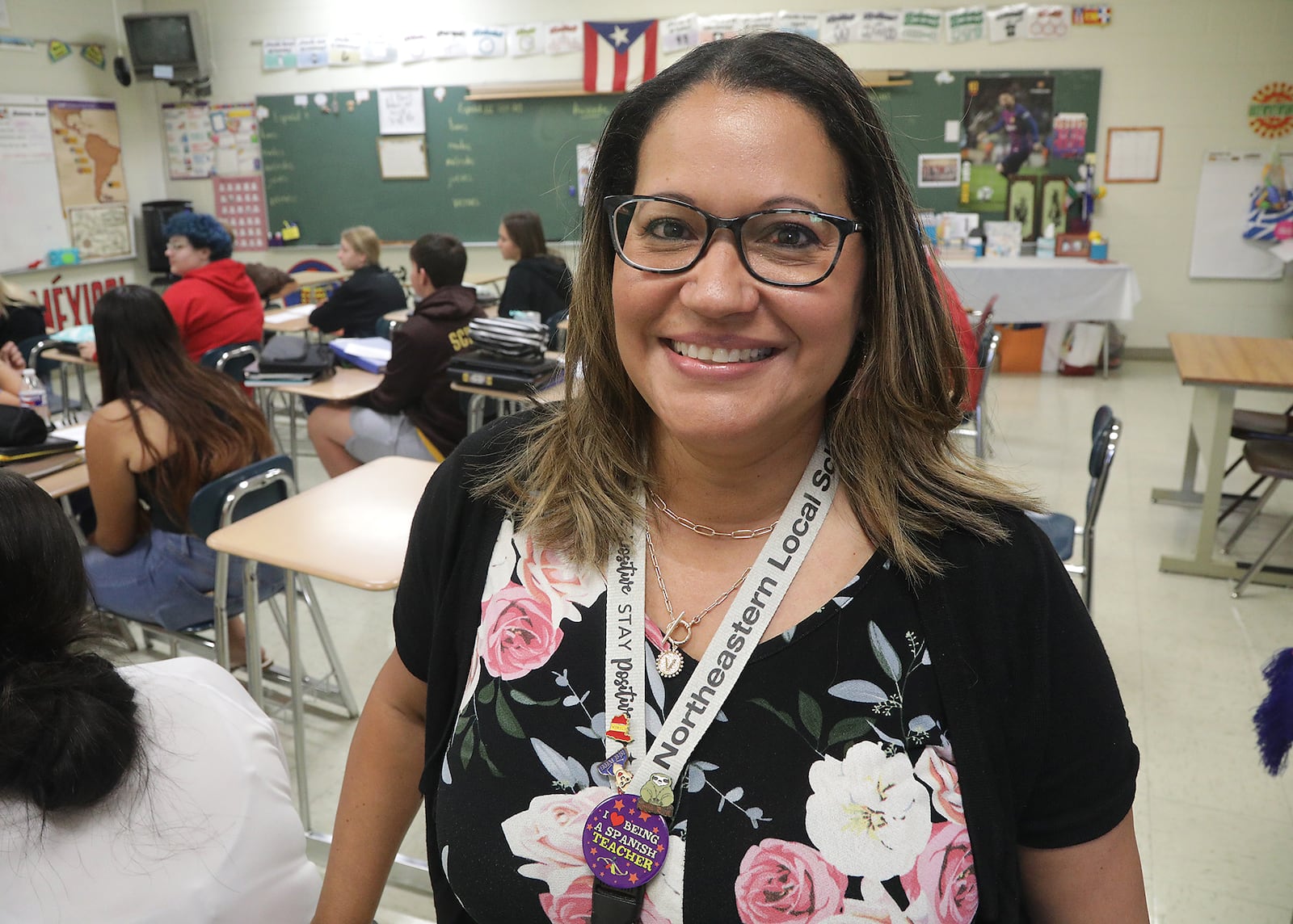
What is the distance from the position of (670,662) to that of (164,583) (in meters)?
2.11

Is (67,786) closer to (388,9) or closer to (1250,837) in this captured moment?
(1250,837)

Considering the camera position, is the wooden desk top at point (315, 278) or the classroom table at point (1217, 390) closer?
the classroom table at point (1217, 390)

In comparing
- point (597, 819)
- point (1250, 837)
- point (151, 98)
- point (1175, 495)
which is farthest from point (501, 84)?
point (597, 819)

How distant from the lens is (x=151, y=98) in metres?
8.59

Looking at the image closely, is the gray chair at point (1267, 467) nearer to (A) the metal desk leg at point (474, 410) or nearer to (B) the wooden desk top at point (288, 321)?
(A) the metal desk leg at point (474, 410)

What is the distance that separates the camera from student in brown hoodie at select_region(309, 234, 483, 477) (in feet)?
12.9

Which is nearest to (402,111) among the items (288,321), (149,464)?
(288,321)

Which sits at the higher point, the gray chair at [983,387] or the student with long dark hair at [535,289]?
the student with long dark hair at [535,289]

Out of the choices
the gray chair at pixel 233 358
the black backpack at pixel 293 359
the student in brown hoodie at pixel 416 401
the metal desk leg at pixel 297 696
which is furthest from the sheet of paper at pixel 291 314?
the metal desk leg at pixel 297 696

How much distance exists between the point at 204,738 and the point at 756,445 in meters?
0.83

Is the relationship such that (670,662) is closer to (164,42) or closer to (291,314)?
(291,314)

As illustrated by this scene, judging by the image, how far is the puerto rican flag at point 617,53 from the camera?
7.60 m

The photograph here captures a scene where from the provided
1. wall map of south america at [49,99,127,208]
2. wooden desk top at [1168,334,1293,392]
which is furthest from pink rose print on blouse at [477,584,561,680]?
wall map of south america at [49,99,127,208]

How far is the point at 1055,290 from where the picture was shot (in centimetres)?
677
